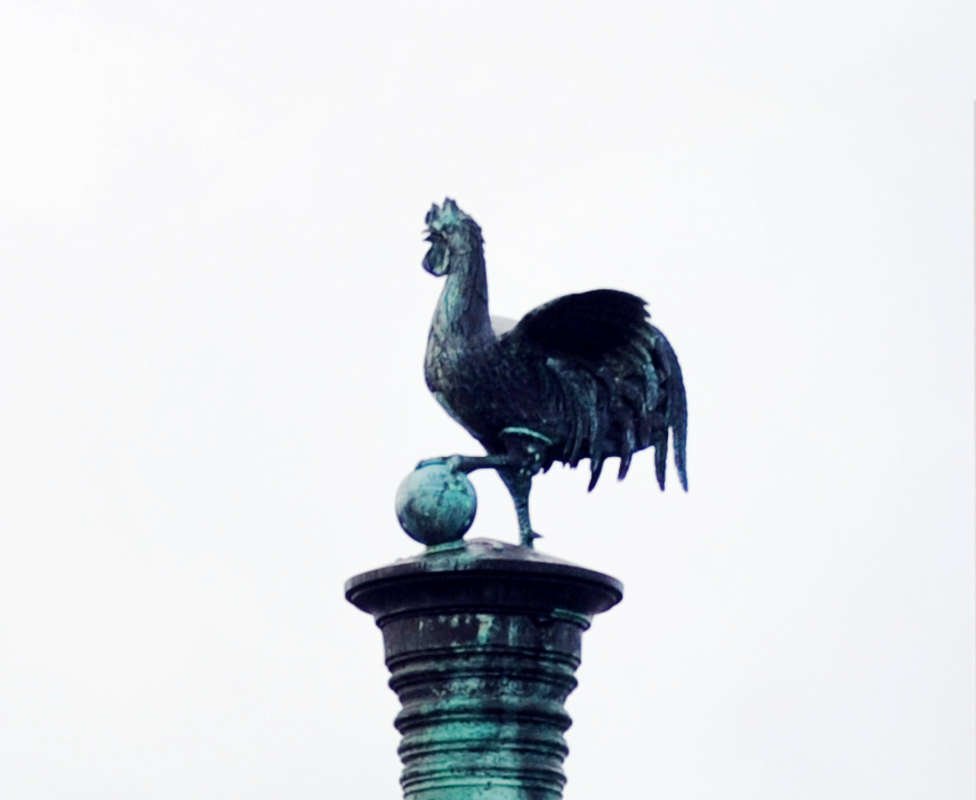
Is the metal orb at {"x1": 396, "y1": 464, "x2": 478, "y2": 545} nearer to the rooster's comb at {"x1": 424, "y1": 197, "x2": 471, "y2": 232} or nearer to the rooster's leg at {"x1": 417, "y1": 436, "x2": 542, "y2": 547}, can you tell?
the rooster's leg at {"x1": 417, "y1": 436, "x2": 542, "y2": 547}

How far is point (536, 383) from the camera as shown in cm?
1552

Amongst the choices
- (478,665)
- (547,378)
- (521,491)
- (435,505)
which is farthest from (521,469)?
(478,665)

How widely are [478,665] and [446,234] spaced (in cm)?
280

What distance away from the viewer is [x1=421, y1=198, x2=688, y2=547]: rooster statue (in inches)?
606

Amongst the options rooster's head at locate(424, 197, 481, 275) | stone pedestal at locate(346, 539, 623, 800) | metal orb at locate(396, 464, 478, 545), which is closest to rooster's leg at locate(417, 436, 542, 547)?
metal orb at locate(396, 464, 478, 545)

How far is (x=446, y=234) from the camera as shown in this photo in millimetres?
15945

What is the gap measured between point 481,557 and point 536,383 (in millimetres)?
1373

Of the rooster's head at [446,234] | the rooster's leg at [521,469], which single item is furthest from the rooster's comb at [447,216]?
the rooster's leg at [521,469]

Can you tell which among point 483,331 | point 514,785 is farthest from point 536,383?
point 514,785

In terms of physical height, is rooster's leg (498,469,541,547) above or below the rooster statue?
below

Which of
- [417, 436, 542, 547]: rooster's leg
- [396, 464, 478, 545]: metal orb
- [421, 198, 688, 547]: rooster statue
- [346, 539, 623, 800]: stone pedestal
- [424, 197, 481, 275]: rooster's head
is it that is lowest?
[346, 539, 623, 800]: stone pedestal

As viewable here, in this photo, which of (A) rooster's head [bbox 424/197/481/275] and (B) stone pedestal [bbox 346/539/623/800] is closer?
(B) stone pedestal [bbox 346/539/623/800]

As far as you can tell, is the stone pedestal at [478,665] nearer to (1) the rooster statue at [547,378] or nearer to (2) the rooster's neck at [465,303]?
(1) the rooster statue at [547,378]

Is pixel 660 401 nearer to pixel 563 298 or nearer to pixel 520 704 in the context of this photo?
pixel 563 298
